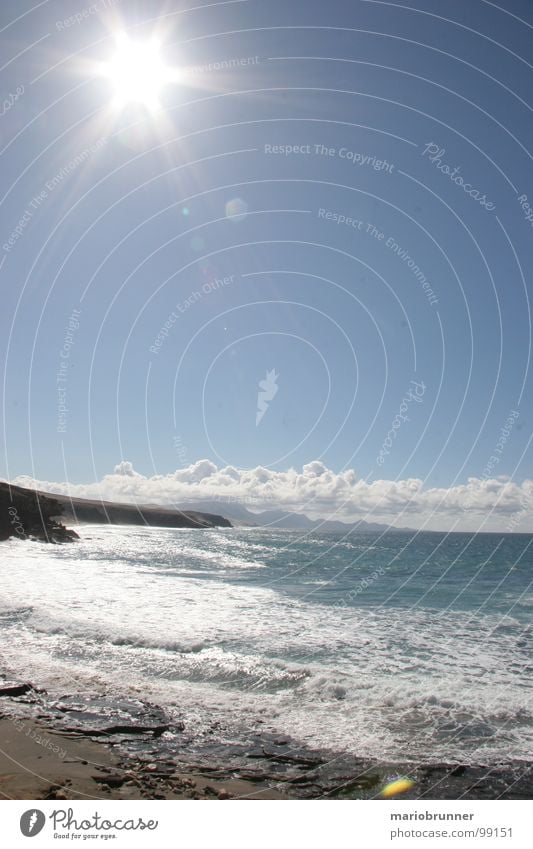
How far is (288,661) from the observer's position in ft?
48.5

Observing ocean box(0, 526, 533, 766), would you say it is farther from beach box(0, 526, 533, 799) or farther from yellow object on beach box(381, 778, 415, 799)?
yellow object on beach box(381, 778, 415, 799)

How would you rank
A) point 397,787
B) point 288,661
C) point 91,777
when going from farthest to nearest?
1. point 288,661
2. point 397,787
3. point 91,777

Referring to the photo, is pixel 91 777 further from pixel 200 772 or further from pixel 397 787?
pixel 397 787

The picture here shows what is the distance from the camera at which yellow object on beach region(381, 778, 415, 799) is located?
25.9 feet

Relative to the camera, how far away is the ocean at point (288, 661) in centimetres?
1023

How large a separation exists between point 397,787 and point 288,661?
276 inches

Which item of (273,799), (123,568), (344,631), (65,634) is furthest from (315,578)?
(273,799)

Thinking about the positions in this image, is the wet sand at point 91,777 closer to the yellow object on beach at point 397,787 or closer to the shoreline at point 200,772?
the shoreline at point 200,772

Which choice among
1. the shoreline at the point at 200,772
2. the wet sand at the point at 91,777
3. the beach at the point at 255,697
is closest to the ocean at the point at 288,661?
the beach at the point at 255,697

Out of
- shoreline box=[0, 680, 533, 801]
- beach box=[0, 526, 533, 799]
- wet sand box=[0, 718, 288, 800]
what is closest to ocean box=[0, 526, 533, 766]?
beach box=[0, 526, 533, 799]

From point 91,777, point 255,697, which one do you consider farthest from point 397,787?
point 91,777

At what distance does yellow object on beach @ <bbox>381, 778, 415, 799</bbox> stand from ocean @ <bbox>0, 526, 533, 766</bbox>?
829 mm

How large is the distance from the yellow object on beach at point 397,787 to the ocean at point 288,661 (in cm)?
83

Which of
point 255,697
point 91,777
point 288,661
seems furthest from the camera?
point 288,661
